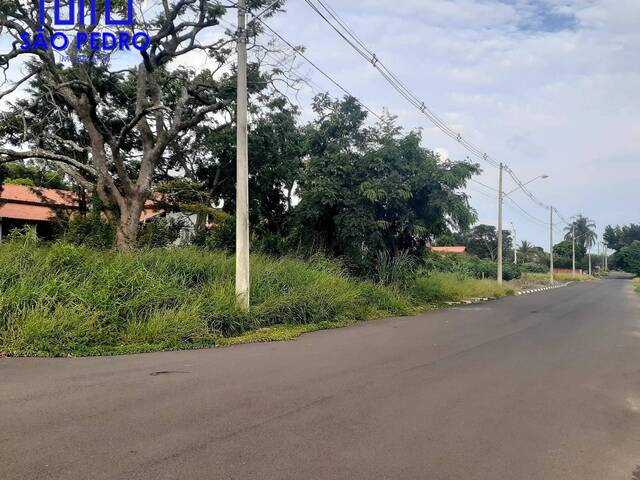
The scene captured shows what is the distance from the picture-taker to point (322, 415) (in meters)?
5.07

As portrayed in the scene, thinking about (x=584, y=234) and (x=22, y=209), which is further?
(x=584, y=234)

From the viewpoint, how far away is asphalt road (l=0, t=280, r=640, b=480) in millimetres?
3871

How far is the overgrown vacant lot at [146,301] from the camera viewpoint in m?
8.09

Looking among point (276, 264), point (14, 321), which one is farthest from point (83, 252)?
point (276, 264)

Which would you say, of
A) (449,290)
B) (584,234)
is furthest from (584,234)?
(449,290)

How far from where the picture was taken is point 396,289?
17766 mm

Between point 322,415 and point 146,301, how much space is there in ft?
18.6

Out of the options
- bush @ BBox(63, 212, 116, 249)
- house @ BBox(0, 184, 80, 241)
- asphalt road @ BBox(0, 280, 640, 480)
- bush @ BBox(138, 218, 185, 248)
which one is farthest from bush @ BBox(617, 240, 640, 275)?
bush @ BBox(63, 212, 116, 249)

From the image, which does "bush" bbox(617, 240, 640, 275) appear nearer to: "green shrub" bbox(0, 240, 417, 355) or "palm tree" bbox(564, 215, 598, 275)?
"palm tree" bbox(564, 215, 598, 275)

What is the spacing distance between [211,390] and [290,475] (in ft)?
8.11

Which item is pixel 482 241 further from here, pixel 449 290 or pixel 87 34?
pixel 87 34

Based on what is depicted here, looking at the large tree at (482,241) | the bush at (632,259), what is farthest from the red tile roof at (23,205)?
the bush at (632,259)

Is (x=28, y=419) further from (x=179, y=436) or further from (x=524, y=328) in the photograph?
A: (x=524, y=328)

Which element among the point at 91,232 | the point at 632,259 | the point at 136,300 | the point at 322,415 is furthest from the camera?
the point at 632,259
